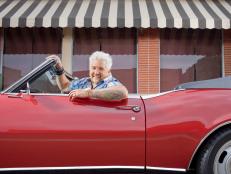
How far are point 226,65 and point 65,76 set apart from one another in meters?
8.07

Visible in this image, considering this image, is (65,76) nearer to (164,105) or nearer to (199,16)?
(164,105)

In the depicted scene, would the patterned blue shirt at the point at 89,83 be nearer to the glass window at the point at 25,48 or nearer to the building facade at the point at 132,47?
the building facade at the point at 132,47

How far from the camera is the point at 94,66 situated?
12.4 feet

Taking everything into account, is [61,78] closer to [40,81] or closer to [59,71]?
[59,71]

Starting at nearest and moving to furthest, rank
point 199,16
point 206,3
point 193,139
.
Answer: point 193,139, point 199,16, point 206,3

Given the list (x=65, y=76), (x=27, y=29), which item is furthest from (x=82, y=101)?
(x=27, y=29)

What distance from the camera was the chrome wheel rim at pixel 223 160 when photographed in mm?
3357

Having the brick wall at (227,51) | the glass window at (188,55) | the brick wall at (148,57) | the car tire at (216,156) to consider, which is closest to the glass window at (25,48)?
the brick wall at (148,57)

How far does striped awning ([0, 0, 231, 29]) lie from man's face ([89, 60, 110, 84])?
638 cm

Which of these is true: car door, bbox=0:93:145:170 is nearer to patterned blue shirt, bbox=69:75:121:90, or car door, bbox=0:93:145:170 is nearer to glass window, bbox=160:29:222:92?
patterned blue shirt, bbox=69:75:121:90

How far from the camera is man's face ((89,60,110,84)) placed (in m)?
3.75

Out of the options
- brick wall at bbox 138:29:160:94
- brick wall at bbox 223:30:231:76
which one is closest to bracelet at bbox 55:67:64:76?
brick wall at bbox 138:29:160:94

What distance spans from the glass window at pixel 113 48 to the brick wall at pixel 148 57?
262 millimetres

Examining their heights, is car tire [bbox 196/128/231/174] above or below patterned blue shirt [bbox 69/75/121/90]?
below
